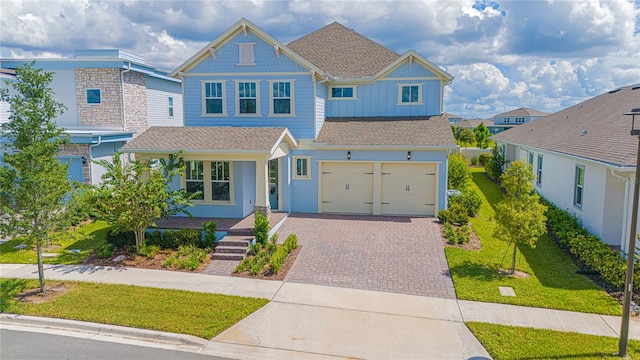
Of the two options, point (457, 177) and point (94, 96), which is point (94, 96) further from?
point (457, 177)

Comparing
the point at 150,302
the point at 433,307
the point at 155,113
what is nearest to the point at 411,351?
the point at 433,307

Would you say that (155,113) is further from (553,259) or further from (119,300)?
(553,259)

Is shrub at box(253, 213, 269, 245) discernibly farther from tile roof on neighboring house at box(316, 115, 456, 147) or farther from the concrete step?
tile roof on neighboring house at box(316, 115, 456, 147)

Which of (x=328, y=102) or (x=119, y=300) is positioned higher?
(x=328, y=102)

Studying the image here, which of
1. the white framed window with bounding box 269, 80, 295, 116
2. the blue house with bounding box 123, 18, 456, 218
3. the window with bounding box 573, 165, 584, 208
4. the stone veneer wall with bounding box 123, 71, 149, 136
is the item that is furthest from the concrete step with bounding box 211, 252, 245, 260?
the stone veneer wall with bounding box 123, 71, 149, 136

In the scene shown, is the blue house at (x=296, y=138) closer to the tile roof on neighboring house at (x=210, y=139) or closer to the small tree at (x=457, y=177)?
the tile roof on neighboring house at (x=210, y=139)

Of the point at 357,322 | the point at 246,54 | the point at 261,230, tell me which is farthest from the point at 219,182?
the point at 357,322
